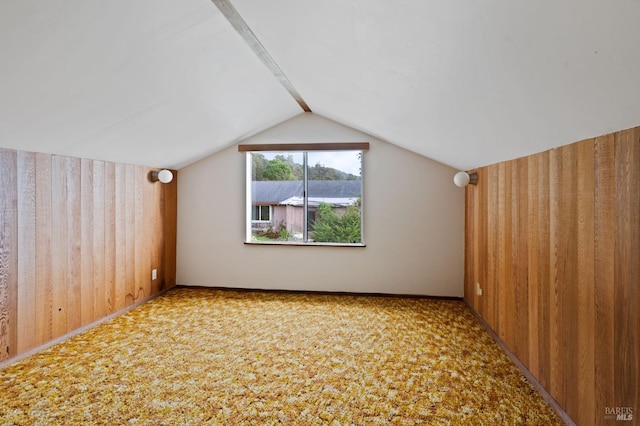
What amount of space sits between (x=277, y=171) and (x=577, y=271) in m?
3.86

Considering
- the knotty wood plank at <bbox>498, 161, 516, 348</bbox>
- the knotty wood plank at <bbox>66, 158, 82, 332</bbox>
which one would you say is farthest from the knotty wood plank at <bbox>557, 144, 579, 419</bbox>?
the knotty wood plank at <bbox>66, 158, 82, 332</bbox>

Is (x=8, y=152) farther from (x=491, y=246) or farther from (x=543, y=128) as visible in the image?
(x=491, y=246)

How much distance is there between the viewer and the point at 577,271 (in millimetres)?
1847

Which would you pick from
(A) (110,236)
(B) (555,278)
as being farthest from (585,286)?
(A) (110,236)

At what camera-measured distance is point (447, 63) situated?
1682mm

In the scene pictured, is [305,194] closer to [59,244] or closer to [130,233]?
[130,233]

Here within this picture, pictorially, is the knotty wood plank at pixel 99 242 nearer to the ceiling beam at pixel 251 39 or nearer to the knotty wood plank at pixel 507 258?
the ceiling beam at pixel 251 39

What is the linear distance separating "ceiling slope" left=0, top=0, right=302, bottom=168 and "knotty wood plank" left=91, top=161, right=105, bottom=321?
22cm

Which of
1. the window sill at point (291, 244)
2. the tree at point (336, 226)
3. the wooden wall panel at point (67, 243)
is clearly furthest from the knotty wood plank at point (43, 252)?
the tree at point (336, 226)

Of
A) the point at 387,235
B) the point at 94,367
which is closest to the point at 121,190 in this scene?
the point at 94,367

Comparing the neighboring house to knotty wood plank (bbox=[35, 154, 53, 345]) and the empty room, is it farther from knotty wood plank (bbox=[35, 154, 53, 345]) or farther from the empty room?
knotty wood plank (bbox=[35, 154, 53, 345])

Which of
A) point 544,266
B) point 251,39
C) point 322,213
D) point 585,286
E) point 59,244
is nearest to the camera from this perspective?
point 585,286

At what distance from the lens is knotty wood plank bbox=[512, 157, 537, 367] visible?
98.1 inches

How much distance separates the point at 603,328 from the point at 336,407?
1.45 meters
